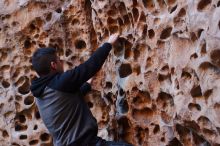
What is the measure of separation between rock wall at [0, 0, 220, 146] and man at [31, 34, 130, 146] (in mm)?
373

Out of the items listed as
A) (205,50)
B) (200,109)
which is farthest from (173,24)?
(200,109)

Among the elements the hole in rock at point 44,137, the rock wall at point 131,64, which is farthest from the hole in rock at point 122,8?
the hole in rock at point 44,137

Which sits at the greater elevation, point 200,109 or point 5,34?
point 5,34

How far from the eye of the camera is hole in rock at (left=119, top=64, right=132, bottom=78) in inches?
138

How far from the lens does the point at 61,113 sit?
302 cm

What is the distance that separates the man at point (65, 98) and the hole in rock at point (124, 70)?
470mm

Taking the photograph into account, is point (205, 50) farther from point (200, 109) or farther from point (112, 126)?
point (112, 126)

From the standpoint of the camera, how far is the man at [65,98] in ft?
9.65

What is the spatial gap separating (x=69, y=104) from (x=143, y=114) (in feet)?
2.13

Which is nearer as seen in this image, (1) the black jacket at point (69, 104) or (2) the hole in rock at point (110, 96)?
(1) the black jacket at point (69, 104)

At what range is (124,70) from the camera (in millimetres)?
3551

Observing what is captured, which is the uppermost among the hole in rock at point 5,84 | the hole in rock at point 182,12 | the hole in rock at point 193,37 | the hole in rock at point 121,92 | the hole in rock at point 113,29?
the hole in rock at point 182,12

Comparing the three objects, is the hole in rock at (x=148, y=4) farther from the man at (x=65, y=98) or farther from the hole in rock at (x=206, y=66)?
the hole in rock at (x=206, y=66)

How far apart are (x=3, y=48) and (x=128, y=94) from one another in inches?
49.5
